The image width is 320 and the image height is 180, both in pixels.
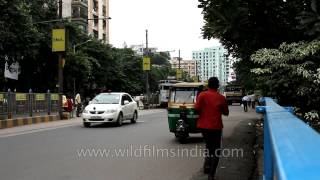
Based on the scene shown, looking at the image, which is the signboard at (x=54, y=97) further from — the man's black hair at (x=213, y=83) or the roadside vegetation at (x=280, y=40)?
the man's black hair at (x=213, y=83)

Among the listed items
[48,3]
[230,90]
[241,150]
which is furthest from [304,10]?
[230,90]

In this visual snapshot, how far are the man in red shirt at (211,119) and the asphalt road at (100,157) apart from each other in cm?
82

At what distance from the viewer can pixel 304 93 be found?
9.61 meters

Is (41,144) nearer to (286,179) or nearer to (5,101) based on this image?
(5,101)

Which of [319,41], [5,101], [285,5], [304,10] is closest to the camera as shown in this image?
[319,41]

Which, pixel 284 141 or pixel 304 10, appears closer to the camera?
pixel 284 141

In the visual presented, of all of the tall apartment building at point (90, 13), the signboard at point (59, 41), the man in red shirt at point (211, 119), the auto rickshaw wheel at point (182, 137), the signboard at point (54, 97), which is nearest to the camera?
the man in red shirt at point (211, 119)

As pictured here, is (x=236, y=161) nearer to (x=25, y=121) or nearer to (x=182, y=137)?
(x=182, y=137)

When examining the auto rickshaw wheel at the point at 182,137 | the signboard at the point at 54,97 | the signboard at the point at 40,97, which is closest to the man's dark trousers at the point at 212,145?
the auto rickshaw wheel at the point at 182,137

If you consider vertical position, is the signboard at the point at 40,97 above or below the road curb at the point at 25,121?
above

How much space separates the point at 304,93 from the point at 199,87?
6015mm

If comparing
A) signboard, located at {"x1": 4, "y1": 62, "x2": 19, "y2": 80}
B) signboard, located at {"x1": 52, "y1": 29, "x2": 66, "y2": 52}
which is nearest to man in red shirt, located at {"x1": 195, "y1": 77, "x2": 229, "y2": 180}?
signboard, located at {"x1": 52, "y1": 29, "x2": 66, "y2": 52}

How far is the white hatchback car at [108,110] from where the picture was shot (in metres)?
22.2

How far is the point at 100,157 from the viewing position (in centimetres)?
1182
